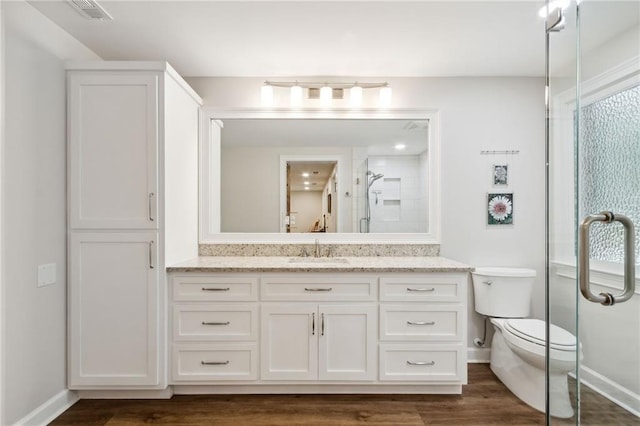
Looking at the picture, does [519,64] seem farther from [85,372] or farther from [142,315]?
[85,372]

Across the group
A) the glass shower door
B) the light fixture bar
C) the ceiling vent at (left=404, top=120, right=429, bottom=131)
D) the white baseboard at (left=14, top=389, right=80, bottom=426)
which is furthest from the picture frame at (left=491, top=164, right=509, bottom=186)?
the white baseboard at (left=14, top=389, right=80, bottom=426)

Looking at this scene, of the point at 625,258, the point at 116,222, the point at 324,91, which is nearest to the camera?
the point at 625,258

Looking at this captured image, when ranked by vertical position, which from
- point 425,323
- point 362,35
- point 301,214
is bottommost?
point 425,323

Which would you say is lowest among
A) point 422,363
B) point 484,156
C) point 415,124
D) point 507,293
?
point 422,363

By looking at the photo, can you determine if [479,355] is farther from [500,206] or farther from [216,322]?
[216,322]

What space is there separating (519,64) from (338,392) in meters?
2.71

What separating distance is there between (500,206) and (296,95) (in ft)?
6.16

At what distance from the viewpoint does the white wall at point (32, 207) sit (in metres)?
1.70

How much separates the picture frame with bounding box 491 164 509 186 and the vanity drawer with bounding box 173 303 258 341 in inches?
83.7

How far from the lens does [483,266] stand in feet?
9.02

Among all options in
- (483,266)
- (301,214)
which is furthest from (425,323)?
(301,214)

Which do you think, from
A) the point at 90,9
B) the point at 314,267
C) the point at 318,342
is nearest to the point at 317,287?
the point at 314,267


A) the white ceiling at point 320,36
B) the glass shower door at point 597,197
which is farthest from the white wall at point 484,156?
the glass shower door at point 597,197

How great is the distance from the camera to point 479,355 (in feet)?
8.94
